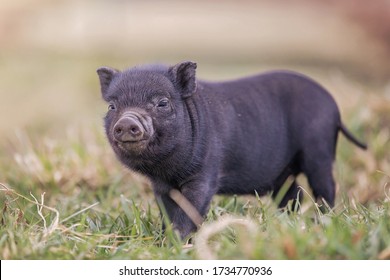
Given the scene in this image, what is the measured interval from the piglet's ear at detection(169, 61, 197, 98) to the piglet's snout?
2.01 ft

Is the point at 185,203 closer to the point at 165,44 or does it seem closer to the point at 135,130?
the point at 135,130

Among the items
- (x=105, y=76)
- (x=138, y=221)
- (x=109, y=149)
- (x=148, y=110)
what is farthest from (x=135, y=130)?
(x=109, y=149)

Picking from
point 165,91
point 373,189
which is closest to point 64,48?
point 373,189

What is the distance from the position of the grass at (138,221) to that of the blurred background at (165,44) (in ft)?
8.44

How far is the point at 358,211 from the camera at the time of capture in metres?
5.12

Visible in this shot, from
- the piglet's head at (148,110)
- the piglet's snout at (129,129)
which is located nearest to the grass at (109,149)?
the piglet's head at (148,110)

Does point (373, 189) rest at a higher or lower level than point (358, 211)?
lower

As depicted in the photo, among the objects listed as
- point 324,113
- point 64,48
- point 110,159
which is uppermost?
point 324,113

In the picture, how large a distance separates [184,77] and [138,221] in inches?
40.9

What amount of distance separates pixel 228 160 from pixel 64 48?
42.2 ft

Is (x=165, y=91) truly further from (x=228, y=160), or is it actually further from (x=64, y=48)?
(x=64, y=48)

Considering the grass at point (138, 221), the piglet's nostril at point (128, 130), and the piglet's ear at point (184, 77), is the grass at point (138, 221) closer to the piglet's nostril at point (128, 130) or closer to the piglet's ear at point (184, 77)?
the piglet's nostril at point (128, 130)

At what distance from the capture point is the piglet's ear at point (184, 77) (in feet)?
17.7
